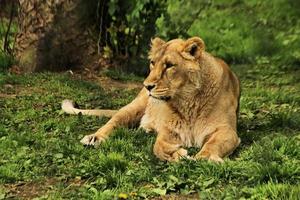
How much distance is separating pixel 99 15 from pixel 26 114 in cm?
298

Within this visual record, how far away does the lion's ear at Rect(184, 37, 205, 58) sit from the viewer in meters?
5.90

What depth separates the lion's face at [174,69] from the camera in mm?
5828

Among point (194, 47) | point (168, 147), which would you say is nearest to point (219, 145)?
point (168, 147)

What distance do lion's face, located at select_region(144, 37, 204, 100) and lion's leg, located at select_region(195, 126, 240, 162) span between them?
1.75 ft

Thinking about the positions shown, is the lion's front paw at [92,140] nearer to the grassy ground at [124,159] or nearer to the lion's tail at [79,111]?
the grassy ground at [124,159]

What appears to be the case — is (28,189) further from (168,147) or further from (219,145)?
(219,145)

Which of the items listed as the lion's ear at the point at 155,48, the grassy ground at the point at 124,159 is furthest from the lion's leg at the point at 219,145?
the lion's ear at the point at 155,48

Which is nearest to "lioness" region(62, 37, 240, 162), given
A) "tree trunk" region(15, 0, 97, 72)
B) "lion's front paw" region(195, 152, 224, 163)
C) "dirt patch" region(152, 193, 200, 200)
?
"lion's front paw" region(195, 152, 224, 163)

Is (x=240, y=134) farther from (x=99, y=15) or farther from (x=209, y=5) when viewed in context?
(x=209, y=5)

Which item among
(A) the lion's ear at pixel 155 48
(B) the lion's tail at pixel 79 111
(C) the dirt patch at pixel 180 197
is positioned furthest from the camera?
(B) the lion's tail at pixel 79 111

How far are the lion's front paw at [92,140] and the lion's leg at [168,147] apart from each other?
646 millimetres

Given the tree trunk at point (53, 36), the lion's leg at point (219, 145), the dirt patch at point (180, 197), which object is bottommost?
the dirt patch at point (180, 197)

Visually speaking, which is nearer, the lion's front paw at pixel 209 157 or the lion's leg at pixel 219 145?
the lion's front paw at pixel 209 157

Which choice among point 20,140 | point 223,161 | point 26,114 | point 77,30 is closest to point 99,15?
point 77,30
